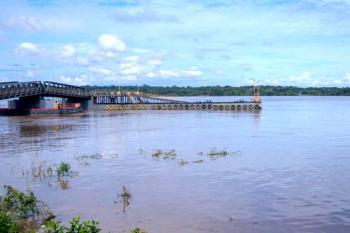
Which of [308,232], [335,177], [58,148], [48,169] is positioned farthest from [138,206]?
[58,148]

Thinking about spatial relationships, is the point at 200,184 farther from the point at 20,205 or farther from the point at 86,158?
the point at 86,158

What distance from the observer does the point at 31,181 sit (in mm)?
21156

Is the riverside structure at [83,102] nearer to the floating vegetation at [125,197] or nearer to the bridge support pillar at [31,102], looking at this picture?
the bridge support pillar at [31,102]

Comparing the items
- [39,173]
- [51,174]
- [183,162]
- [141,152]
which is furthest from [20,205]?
[141,152]

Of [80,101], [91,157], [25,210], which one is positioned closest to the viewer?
[25,210]

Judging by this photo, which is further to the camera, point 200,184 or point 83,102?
point 83,102

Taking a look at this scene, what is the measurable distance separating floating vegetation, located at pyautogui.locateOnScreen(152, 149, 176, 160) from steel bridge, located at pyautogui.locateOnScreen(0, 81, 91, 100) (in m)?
46.5

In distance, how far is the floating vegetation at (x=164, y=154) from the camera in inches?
1126

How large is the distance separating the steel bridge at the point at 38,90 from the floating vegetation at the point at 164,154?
46465 millimetres

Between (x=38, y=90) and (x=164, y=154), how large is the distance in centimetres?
5548

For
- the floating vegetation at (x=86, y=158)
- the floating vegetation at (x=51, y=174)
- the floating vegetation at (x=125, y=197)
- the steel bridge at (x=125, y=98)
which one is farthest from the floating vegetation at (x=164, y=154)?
the steel bridge at (x=125, y=98)

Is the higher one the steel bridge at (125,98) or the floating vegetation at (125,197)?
the steel bridge at (125,98)

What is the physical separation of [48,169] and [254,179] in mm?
9815

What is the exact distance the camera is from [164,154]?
29781 millimetres
